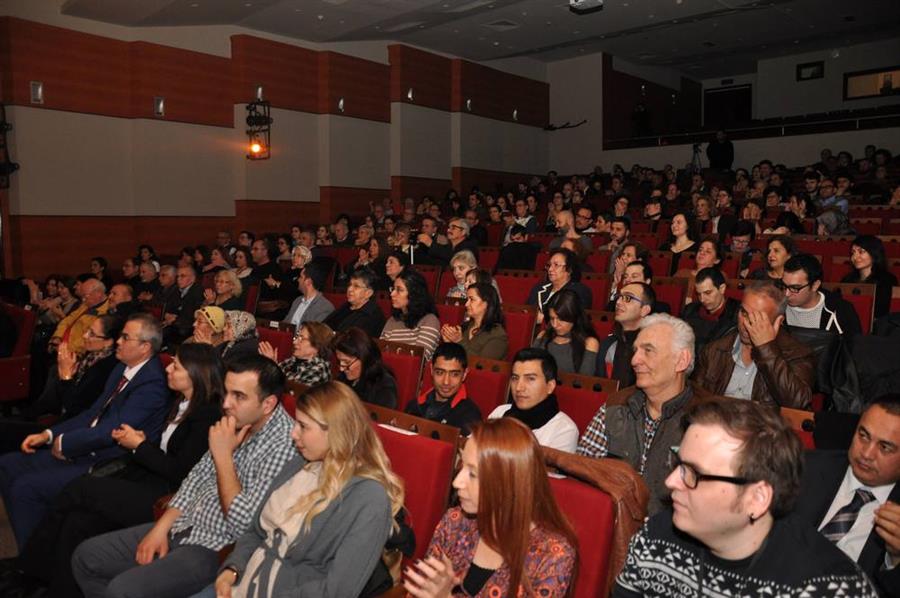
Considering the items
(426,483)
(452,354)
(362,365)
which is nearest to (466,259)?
(362,365)

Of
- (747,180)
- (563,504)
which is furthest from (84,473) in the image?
(747,180)

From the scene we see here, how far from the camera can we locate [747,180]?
9820 millimetres

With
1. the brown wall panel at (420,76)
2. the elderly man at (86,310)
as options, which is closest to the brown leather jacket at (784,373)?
the elderly man at (86,310)

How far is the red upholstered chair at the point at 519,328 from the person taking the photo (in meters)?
4.05

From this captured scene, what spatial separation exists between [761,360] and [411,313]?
6.84ft

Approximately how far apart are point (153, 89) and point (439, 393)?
25.2ft

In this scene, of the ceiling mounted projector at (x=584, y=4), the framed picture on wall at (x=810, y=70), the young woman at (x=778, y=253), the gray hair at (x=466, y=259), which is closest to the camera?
the young woman at (x=778, y=253)

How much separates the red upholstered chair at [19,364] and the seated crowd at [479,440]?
100 millimetres

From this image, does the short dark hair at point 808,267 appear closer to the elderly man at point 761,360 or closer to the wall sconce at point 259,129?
the elderly man at point 761,360

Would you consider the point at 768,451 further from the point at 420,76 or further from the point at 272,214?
the point at 420,76

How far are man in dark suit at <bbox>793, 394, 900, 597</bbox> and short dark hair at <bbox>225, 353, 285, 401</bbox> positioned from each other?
1.61 m

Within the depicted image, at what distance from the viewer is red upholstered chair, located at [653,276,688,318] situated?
14.2 feet

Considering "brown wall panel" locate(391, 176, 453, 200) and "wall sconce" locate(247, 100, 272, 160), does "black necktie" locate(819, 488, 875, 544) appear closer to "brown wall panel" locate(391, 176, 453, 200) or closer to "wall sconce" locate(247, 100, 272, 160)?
"wall sconce" locate(247, 100, 272, 160)

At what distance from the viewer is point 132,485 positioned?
8.70 ft
